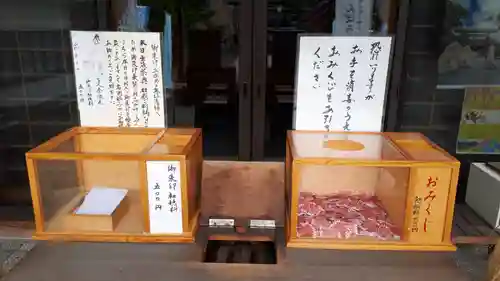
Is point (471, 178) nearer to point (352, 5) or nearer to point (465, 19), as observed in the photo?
point (465, 19)

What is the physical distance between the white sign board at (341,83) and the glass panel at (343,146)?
4 cm

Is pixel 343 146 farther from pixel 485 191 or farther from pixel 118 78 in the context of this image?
pixel 485 191

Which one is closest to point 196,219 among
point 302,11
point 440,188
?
point 440,188

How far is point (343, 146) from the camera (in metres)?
1.20

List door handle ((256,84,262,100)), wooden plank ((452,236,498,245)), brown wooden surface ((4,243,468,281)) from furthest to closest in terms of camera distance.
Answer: door handle ((256,84,262,100)) < wooden plank ((452,236,498,245)) < brown wooden surface ((4,243,468,281))

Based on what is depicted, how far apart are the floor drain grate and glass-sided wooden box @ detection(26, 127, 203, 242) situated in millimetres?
83

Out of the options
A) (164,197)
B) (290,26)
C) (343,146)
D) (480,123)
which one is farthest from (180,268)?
(480,123)

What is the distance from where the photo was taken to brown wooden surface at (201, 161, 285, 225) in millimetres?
1295

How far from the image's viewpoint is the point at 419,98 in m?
2.75

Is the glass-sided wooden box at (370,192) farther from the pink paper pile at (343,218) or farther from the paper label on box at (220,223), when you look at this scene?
the paper label on box at (220,223)

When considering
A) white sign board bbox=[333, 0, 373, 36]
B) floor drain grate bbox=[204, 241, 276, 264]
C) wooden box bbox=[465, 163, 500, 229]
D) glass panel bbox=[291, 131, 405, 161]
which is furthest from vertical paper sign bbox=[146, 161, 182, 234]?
wooden box bbox=[465, 163, 500, 229]

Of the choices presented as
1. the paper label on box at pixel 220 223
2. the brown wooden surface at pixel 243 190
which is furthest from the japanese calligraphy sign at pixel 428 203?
the paper label on box at pixel 220 223

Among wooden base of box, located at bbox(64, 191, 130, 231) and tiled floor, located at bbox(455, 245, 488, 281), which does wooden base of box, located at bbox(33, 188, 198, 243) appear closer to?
wooden base of box, located at bbox(64, 191, 130, 231)

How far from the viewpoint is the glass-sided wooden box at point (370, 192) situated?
109cm
